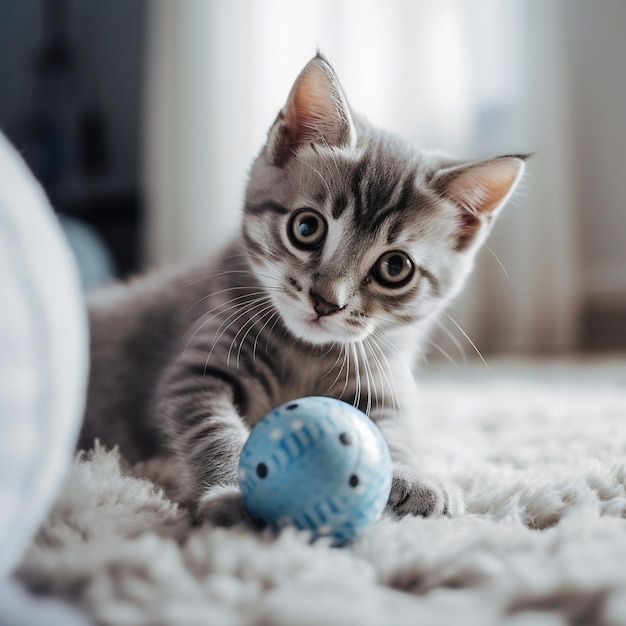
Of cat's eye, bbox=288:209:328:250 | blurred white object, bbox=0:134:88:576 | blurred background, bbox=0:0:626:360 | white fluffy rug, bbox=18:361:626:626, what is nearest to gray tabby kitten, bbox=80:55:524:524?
cat's eye, bbox=288:209:328:250

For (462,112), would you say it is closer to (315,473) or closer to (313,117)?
(313,117)

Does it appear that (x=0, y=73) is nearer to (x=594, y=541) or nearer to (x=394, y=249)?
(x=394, y=249)

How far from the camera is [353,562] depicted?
0.61 meters

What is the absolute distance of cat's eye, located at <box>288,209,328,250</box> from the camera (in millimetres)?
944

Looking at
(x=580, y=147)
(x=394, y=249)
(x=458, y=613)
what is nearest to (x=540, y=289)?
(x=580, y=147)

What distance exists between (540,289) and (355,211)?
1.97m

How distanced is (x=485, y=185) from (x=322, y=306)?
1.14 feet

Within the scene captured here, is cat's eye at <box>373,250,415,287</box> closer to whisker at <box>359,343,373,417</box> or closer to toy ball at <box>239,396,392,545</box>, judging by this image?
whisker at <box>359,343,373,417</box>

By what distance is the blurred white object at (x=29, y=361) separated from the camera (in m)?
0.50

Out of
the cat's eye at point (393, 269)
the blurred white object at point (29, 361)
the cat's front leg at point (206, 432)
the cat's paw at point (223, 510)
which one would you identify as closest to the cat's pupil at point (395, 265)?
the cat's eye at point (393, 269)

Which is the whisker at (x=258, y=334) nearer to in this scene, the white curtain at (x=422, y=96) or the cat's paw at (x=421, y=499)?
the cat's paw at (x=421, y=499)

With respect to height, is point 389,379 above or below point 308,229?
below

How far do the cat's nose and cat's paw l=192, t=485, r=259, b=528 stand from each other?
0.27 metres

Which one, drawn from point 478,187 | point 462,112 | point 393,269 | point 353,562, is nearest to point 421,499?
point 353,562
